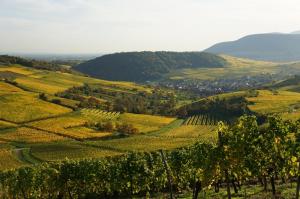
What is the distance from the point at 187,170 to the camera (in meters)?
68.3

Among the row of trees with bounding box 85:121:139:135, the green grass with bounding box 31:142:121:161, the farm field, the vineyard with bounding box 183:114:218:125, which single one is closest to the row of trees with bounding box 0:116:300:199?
the green grass with bounding box 31:142:121:161

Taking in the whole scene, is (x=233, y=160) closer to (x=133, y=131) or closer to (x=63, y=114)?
(x=133, y=131)

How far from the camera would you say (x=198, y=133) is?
15650 cm

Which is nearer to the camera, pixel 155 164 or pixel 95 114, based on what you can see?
pixel 155 164

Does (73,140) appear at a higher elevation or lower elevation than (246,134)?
lower

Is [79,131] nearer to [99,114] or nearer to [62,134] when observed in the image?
[62,134]

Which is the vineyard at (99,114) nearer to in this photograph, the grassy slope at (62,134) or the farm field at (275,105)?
the grassy slope at (62,134)

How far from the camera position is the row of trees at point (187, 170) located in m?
43.9

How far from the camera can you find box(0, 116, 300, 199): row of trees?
4388 centimetres

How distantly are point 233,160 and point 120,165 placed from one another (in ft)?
102

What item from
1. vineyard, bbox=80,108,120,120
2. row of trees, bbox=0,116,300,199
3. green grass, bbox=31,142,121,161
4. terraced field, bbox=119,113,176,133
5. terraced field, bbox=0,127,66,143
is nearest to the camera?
row of trees, bbox=0,116,300,199

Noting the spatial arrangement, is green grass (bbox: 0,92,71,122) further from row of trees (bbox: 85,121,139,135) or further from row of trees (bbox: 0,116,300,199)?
row of trees (bbox: 0,116,300,199)

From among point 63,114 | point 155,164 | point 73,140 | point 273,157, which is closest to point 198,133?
point 73,140

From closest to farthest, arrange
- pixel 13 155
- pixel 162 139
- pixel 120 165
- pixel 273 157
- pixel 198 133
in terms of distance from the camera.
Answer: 1. pixel 273 157
2. pixel 120 165
3. pixel 13 155
4. pixel 162 139
5. pixel 198 133
